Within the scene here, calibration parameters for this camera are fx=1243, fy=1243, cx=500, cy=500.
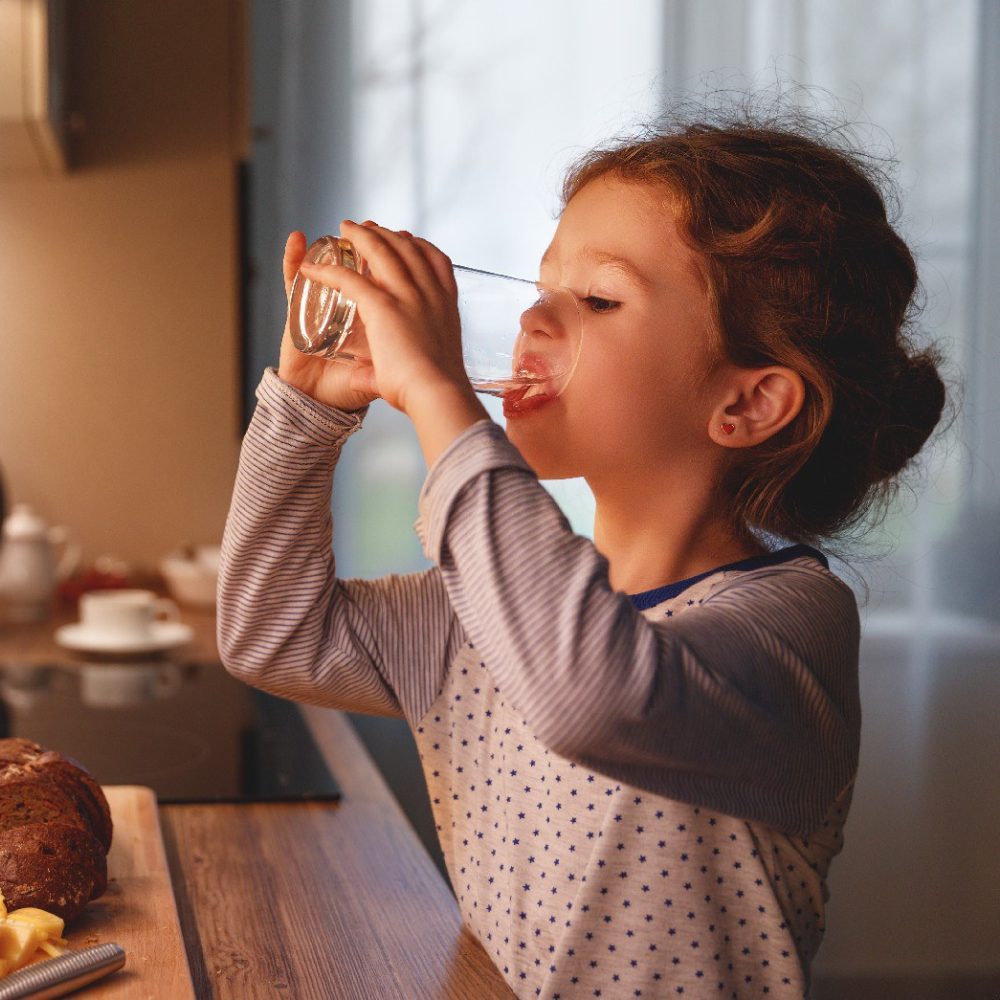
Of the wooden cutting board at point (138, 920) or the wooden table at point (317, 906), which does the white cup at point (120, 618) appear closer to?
the wooden table at point (317, 906)

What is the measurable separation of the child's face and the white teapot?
159 centimetres

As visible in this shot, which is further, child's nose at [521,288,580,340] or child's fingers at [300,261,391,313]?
child's nose at [521,288,580,340]

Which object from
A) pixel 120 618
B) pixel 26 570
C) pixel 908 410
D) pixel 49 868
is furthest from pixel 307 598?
pixel 26 570

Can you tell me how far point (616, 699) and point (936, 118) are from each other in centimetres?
100

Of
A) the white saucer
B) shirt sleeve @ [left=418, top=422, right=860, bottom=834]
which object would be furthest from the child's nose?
the white saucer

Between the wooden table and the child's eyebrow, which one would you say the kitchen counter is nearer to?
the wooden table

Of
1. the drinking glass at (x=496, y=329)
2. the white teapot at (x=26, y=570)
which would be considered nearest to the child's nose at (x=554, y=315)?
the drinking glass at (x=496, y=329)

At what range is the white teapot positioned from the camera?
2232 millimetres

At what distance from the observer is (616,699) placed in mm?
638

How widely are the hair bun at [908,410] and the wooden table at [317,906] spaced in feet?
1.64

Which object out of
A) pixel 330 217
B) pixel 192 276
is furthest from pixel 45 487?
pixel 330 217

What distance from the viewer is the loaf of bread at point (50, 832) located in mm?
763

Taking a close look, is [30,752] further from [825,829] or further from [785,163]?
[785,163]

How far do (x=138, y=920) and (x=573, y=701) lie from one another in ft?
1.21
